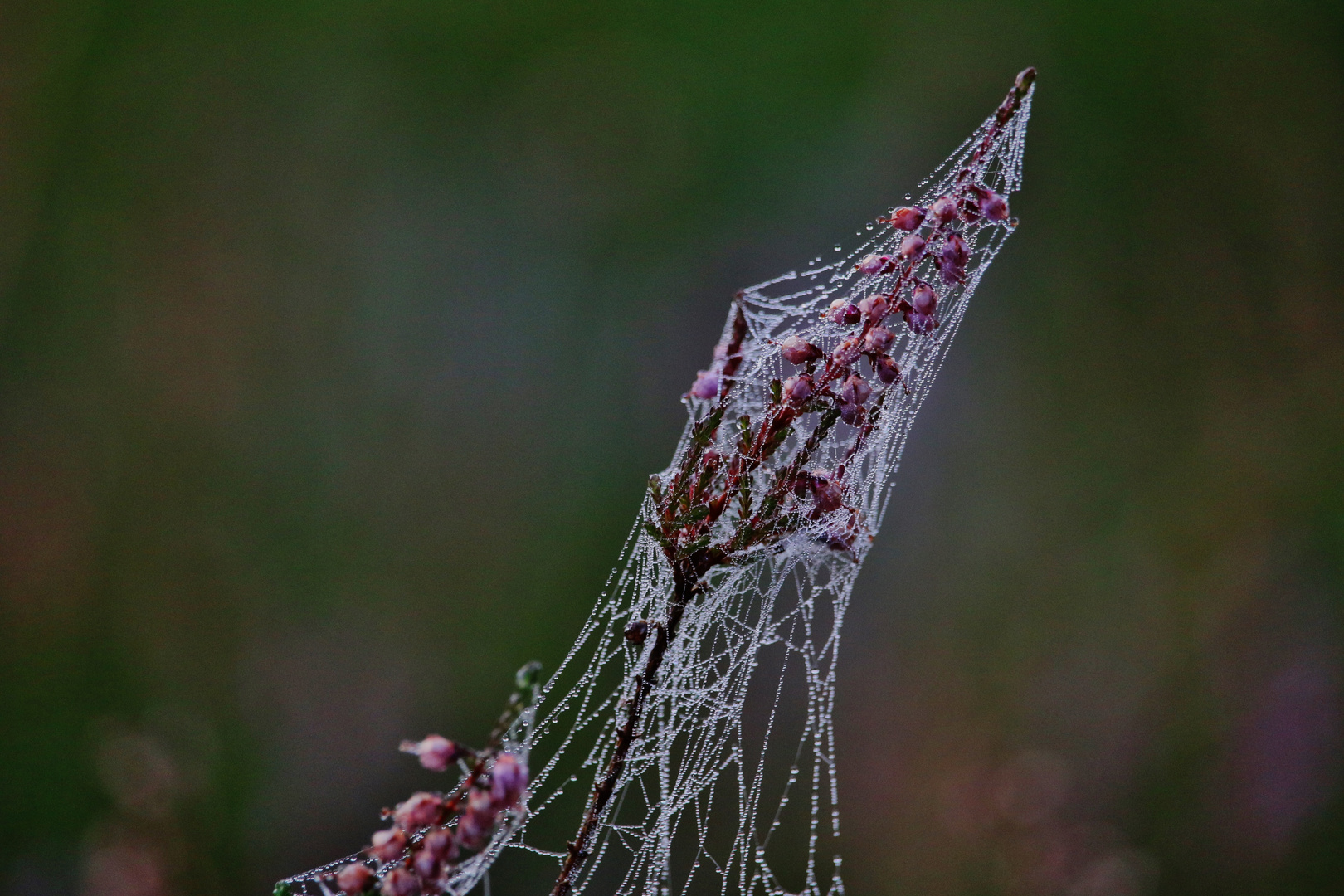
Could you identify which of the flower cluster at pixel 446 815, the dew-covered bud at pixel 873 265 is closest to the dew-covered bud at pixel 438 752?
the flower cluster at pixel 446 815

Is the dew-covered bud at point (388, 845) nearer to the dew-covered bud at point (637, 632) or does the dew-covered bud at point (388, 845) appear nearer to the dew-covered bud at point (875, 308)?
the dew-covered bud at point (637, 632)

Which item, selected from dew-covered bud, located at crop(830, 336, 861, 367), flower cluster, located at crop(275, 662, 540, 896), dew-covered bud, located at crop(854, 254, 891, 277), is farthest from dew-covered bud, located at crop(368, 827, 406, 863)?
dew-covered bud, located at crop(854, 254, 891, 277)

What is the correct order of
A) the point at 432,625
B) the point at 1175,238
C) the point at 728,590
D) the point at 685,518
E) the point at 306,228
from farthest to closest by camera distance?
the point at 306,228 < the point at 1175,238 < the point at 432,625 < the point at 728,590 < the point at 685,518

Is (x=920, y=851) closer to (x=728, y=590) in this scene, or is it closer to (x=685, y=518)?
(x=728, y=590)

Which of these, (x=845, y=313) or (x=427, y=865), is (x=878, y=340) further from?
(x=427, y=865)

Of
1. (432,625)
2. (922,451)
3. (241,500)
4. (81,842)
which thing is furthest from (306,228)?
(922,451)

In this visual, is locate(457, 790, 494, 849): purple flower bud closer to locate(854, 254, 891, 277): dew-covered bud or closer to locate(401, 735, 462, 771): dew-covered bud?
locate(401, 735, 462, 771): dew-covered bud
